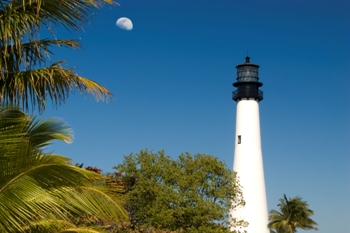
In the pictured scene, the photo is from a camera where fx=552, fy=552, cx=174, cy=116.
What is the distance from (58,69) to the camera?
24.2 feet

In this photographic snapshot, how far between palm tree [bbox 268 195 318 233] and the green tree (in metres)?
21.4

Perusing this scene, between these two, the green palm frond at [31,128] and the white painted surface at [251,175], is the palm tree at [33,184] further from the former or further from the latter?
the white painted surface at [251,175]

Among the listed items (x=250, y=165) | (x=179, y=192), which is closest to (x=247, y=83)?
(x=250, y=165)

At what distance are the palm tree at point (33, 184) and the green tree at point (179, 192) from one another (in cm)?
2153

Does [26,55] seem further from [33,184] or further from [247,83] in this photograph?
[247,83]

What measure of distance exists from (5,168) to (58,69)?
6.24 ft

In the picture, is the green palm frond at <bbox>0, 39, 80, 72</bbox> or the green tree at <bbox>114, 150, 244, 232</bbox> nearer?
the green palm frond at <bbox>0, 39, 80, 72</bbox>

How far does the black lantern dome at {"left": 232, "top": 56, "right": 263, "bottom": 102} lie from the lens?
142ft

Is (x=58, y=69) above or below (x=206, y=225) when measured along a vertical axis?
below

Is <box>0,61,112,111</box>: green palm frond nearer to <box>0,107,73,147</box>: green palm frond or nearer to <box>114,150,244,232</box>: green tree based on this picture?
<box>0,107,73,147</box>: green palm frond

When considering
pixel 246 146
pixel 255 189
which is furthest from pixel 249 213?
pixel 246 146

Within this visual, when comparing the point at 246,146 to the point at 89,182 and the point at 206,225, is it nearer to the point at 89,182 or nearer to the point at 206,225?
the point at 206,225

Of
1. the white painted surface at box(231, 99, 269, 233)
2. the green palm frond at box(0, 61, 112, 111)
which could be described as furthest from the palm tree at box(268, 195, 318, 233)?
the green palm frond at box(0, 61, 112, 111)

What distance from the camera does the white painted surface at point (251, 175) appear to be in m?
40.5
